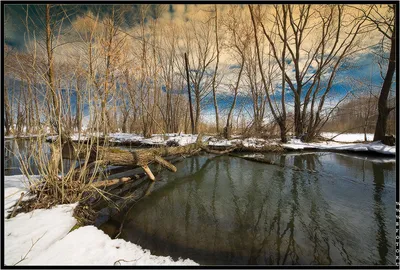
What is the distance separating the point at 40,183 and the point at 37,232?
3.54 feet

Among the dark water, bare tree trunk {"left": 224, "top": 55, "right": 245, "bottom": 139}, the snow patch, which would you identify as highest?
bare tree trunk {"left": 224, "top": 55, "right": 245, "bottom": 139}

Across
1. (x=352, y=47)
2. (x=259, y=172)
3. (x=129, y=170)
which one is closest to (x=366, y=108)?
(x=352, y=47)

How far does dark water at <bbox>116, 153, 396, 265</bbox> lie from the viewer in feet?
5.87

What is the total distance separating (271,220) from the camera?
2455 millimetres

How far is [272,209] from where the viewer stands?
2789 millimetres

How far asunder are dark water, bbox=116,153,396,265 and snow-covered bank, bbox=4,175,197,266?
312 millimetres

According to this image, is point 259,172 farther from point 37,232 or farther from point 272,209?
point 37,232

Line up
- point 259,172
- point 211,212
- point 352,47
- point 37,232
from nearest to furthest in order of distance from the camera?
point 37,232 → point 211,212 → point 259,172 → point 352,47

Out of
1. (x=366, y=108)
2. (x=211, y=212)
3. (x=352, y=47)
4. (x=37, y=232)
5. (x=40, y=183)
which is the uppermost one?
(x=352, y=47)

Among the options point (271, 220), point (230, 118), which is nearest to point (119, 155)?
point (271, 220)

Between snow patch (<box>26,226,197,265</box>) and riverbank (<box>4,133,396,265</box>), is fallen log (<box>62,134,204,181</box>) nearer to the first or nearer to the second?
riverbank (<box>4,133,396,265</box>)

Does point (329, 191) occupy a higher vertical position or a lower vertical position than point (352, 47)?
lower

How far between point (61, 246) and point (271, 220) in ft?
8.43

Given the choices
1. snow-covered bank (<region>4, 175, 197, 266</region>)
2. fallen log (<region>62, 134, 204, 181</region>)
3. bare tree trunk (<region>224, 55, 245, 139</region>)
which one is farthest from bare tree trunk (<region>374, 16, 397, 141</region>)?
snow-covered bank (<region>4, 175, 197, 266</region>)
